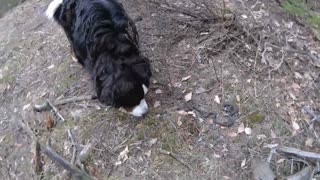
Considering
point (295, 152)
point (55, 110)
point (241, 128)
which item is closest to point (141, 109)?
point (241, 128)

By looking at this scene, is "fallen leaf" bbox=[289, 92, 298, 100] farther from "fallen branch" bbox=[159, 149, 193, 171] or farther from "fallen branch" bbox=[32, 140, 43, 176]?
"fallen branch" bbox=[32, 140, 43, 176]

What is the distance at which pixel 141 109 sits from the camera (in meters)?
4.38

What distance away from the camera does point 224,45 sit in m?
5.11

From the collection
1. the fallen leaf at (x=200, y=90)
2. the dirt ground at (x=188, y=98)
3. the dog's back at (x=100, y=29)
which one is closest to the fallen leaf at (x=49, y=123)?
the dirt ground at (x=188, y=98)

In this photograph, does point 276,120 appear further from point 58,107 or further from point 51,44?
point 51,44

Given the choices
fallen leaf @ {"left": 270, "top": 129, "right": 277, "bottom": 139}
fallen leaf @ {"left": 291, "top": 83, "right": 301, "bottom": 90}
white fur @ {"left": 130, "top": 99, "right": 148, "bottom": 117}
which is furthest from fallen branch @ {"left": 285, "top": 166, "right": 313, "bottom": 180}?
white fur @ {"left": 130, "top": 99, "right": 148, "bottom": 117}

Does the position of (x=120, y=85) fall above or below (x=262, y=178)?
above

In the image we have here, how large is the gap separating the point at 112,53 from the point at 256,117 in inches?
64.5

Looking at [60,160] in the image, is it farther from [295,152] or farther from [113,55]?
[295,152]

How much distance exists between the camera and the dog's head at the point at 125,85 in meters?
4.09

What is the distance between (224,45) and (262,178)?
71.3 inches

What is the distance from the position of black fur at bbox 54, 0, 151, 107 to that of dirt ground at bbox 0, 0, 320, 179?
0.50 m

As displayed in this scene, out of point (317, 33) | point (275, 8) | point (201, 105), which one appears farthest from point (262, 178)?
point (275, 8)

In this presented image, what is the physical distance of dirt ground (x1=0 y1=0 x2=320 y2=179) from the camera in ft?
14.0
